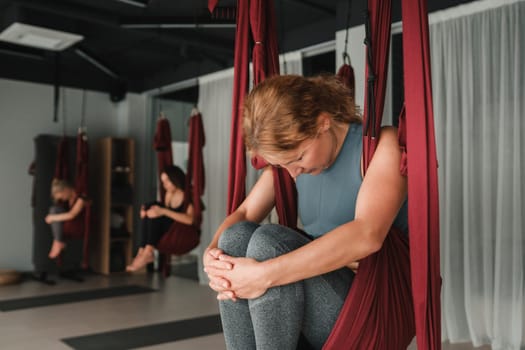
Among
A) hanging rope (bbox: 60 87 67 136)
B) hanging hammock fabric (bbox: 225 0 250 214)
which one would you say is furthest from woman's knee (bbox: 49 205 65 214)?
hanging hammock fabric (bbox: 225 0 250 214)

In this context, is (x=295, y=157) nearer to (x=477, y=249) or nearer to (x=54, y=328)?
(x=477, y=249)

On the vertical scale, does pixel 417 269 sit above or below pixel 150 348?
above

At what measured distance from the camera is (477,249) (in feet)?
10.4

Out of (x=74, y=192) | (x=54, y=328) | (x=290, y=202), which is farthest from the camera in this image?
(x=74, y=192)

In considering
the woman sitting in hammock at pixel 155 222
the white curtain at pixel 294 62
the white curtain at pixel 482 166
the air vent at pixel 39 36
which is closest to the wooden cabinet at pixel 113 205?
the air vent at pixel 39 36

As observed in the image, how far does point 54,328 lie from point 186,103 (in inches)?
121

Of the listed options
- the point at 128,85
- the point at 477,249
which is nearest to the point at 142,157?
the point at 128,85

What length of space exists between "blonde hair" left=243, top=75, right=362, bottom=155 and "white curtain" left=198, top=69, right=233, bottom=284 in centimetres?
374

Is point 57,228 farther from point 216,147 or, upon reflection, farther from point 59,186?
point 216,147

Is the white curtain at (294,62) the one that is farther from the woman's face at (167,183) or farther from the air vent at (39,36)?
the air vent at (39,36)

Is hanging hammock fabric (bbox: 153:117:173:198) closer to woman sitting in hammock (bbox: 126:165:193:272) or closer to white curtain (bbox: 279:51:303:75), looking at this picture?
woman sitting in hammock (bbox: 126:165:193:272)

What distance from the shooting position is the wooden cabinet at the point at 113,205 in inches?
226

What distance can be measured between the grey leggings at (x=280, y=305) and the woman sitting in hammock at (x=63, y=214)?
4.10m

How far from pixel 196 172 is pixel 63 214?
186 centimetres
